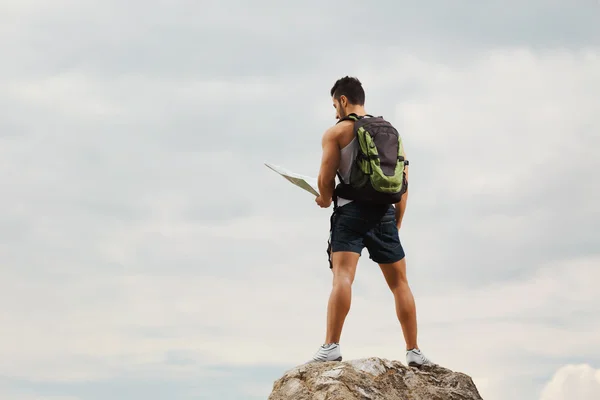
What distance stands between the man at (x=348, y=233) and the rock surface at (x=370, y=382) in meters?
0.26

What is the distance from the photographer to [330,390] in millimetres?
8664

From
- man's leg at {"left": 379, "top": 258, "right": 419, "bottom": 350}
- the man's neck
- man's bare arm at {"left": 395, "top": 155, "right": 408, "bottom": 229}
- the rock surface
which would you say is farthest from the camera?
man's bare arm at {"left": 395, "top": 155, "right": 408, "bottom": 229}

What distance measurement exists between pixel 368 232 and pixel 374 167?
835 mm

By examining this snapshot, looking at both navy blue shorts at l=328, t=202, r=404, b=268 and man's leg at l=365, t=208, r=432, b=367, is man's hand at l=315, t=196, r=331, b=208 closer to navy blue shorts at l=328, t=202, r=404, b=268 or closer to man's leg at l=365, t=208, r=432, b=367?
navy blue shorts at l=328, t=202, r=404, b=268

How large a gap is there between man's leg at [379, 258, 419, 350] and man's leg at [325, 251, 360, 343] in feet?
1.72

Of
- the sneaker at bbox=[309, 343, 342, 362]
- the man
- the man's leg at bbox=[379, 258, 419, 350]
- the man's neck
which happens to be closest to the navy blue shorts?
the man

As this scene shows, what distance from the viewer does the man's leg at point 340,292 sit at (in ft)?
29.4

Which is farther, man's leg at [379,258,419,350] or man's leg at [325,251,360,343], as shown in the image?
man's leg at [379,258,419,350]

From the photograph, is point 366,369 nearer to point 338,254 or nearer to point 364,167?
point 338,254

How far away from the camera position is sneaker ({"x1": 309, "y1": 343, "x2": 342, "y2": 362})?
9.11 m

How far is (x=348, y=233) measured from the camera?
9.15 meters

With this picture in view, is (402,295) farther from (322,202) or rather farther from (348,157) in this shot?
(348,157)

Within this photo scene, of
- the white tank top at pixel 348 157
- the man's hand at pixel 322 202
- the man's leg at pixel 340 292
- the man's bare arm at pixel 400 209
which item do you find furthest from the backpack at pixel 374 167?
the man's leg at pixel 340 292

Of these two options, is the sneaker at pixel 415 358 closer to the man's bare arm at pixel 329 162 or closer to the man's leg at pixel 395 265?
the man's leg at pixel 395 265
